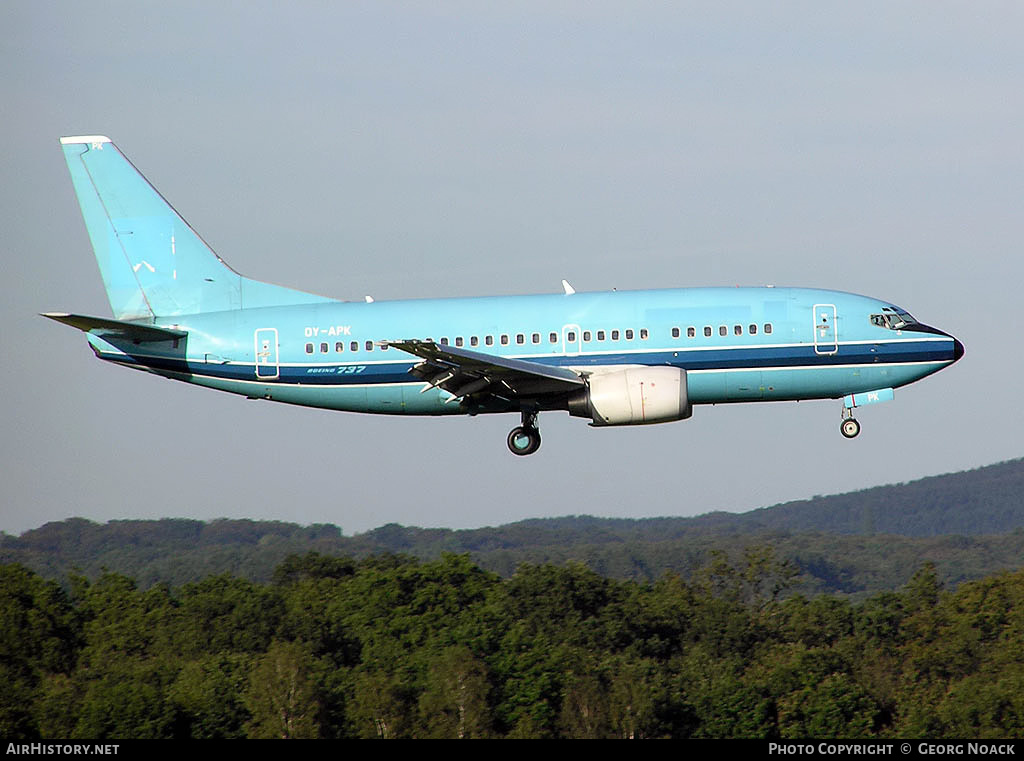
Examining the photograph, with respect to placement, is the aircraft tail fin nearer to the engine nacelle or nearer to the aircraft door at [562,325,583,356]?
the aircraft door at [562,325,583,356]

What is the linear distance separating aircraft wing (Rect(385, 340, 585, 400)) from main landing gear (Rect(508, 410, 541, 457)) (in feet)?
4.38

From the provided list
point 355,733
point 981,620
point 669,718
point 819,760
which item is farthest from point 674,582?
point 819,760

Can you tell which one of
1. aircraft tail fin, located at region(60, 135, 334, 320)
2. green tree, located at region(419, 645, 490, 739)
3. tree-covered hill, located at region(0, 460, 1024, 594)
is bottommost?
green tree, located at region(419, 645, 490, 739)

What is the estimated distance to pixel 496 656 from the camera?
68438mm

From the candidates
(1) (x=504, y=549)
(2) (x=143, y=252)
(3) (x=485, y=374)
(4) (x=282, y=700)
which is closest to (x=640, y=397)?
(3) (x=485, y=374)

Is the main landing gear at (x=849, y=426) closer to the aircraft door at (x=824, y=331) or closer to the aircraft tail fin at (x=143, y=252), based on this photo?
the aircraft door at (x=824, y=331)

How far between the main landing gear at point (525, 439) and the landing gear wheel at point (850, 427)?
373 inches

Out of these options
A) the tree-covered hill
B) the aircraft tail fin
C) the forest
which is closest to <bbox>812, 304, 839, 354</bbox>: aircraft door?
the aircraft tail fin

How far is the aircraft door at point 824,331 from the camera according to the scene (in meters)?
43.7

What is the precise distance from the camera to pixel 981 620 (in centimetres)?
8581

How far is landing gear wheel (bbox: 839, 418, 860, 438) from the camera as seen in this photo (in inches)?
1774

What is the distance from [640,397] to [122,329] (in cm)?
1610

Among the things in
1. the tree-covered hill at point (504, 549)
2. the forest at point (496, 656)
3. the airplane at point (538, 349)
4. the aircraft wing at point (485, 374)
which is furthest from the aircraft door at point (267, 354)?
the tree-covered hill at point (504, 549)

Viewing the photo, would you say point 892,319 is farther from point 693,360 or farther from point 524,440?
point 524,440
